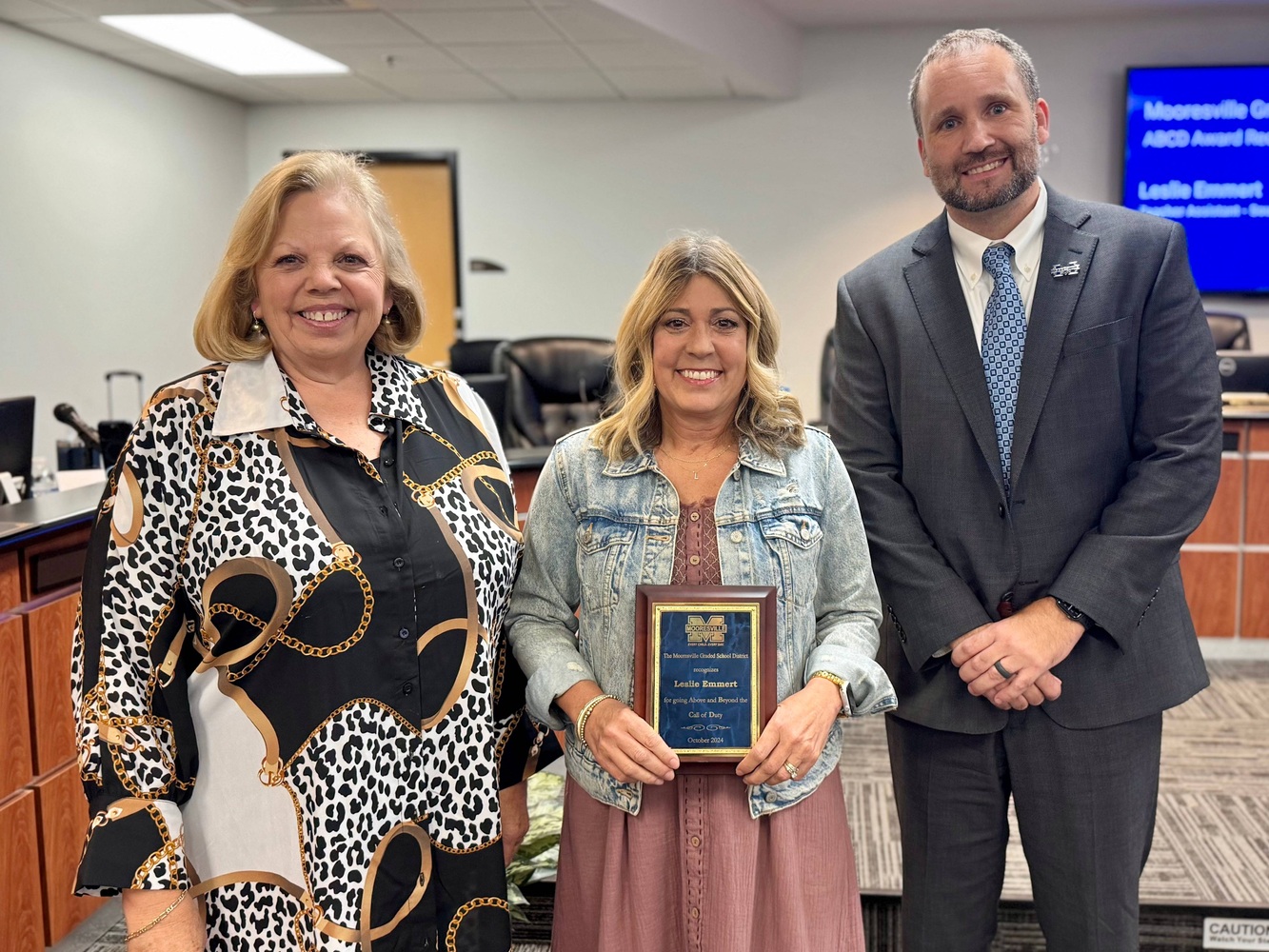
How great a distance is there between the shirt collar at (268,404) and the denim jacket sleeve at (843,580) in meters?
0.58

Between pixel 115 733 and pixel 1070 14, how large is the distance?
7295 millimetres

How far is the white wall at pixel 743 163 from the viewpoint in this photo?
281 inches

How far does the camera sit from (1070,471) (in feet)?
5.34

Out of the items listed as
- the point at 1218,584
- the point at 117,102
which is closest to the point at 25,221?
the point at 117,102

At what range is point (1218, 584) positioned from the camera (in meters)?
4.81

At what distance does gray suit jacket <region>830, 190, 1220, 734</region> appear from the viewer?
1587 mm

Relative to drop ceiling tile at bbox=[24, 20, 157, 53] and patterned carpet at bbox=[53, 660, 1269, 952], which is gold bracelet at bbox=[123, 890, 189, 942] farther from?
drop ceiling tile at bbox=[24, 20, 157, 53]

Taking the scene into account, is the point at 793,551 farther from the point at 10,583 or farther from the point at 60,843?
the point at 60,843

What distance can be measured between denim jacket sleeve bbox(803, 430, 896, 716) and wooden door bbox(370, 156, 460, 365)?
679cm

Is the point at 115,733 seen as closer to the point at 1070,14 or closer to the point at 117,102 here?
the point at 117,102

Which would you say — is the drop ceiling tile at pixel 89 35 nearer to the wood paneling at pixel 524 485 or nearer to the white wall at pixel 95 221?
the white wall at pixel 95 221

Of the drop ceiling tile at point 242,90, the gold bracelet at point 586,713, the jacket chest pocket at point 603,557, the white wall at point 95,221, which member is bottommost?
the gold bracelet at point 586,713

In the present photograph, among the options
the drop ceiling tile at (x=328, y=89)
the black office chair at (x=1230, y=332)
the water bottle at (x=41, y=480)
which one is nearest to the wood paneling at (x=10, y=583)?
the water bottle at (x=41, y=480)

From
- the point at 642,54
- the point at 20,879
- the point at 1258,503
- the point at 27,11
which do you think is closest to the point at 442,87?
the point at 642,54
